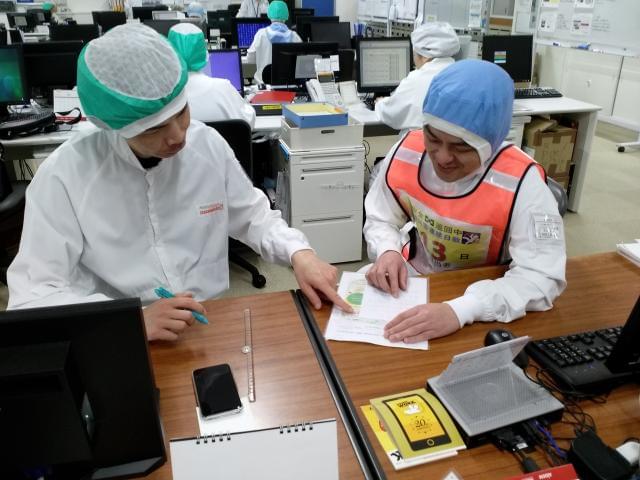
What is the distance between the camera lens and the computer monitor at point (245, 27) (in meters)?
5.68

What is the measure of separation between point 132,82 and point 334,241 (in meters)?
2.05

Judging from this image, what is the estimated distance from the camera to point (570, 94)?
5.77m

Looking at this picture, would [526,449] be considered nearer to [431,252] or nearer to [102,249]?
[431,252]

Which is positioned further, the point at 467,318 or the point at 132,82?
the point at 467,318

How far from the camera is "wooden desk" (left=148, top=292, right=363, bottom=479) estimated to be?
90 centimetres

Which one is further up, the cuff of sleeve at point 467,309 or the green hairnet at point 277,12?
the green hairnet at point 277,12

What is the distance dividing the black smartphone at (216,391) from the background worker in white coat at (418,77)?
2317mm

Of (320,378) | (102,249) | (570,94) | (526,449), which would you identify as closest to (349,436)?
(320,378)

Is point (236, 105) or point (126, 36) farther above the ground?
point (126, 36)

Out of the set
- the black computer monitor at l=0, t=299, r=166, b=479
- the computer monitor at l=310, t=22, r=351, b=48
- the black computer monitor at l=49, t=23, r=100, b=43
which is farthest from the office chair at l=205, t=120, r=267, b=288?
the black computer monitor at l=49, t=23, r=100, b=43

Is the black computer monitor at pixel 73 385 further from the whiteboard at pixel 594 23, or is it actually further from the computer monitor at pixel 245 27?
the computer monitor at pixel 245 27

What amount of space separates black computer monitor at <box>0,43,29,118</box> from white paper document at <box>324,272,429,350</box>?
2868 mm

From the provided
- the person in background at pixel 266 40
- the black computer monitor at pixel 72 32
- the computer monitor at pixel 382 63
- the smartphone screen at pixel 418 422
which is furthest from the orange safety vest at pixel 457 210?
the black computer monitor at pixel 72 32

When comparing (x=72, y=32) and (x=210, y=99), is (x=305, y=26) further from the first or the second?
(x=210, y=99)
